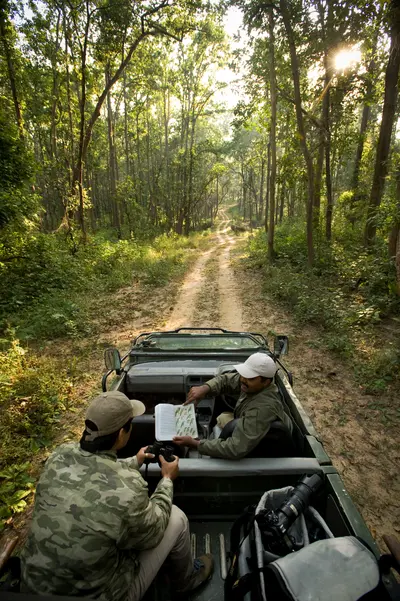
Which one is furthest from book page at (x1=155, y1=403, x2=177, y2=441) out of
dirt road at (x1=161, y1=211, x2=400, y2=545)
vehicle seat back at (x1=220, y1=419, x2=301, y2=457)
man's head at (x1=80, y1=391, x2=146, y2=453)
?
dirt road at (x1=161, y1=211, x2=400, y2=545)

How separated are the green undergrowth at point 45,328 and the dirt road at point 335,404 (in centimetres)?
257

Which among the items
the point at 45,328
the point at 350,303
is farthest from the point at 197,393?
the point at 350,303

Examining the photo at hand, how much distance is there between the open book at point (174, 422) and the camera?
102 inches

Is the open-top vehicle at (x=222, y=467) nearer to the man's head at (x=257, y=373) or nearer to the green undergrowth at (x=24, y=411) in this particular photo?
the man's head at (x=257, y=373)

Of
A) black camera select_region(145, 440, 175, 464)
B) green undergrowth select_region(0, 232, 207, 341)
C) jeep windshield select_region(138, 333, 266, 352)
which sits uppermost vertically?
black camera select_region(145, 440, 175, 464)

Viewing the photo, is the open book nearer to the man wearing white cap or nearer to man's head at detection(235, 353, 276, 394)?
the man wearing white cap

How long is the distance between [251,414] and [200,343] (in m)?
1.82

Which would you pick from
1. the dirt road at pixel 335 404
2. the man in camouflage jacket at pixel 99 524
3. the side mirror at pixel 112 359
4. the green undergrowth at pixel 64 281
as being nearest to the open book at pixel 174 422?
the man in camouflage jacket at pixel 99 524

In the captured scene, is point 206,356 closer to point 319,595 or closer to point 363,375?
point 319,595

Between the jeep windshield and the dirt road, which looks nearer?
the dirt road

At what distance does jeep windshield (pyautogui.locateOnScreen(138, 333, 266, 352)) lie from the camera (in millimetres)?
3986

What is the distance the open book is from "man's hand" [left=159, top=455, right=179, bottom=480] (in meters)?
0.35

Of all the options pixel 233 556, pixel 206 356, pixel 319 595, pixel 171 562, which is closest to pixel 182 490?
pixel 171 562

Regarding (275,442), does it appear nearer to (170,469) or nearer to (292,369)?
(170,469)
